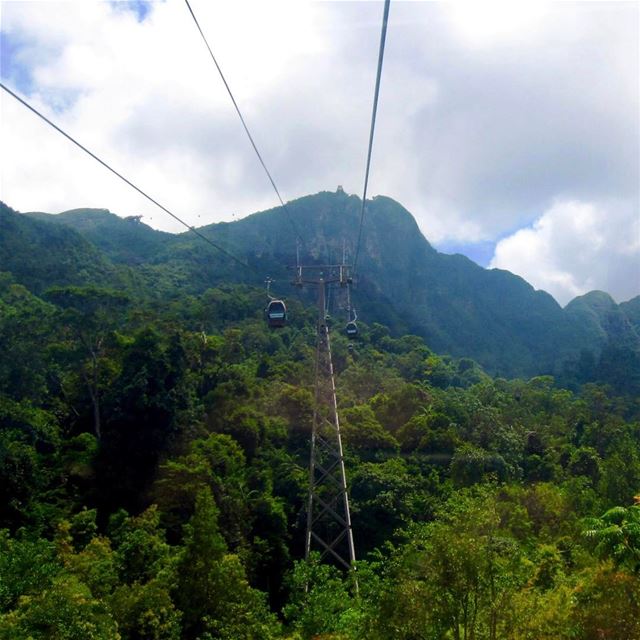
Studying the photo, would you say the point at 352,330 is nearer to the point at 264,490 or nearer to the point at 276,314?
the point at 276,314

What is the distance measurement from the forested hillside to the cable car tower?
791 millimetres

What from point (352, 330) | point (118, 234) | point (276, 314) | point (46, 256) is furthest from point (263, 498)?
point (118, 234)

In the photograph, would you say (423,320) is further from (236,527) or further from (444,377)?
(236,527)

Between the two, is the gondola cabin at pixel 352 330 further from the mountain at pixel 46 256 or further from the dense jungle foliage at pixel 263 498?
the mountain at pixel 46 256

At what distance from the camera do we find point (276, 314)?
18781 mm

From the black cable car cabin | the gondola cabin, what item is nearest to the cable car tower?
the black cable car cabin

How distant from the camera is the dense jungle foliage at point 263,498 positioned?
7879mm

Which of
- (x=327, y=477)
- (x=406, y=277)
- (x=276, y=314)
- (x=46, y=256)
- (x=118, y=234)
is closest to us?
(x=276, y=314)

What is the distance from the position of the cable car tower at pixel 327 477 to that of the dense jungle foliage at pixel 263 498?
2.62ft

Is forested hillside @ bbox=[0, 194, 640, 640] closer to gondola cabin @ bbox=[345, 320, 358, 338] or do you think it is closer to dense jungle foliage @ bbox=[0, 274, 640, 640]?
dense jungle foliage @ bbox=[0, 274, 640, 640]

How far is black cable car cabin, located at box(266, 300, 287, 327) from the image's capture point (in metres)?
18.7

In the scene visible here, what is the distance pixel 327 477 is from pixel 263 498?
2.78m

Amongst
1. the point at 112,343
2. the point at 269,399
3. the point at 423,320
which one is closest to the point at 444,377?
the point at 269,399

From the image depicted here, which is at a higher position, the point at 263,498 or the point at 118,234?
the point at 118,234
